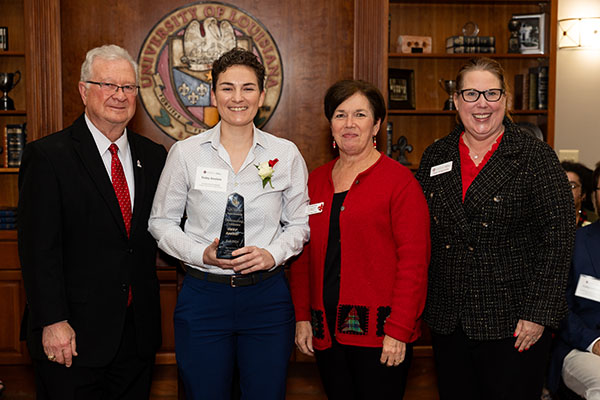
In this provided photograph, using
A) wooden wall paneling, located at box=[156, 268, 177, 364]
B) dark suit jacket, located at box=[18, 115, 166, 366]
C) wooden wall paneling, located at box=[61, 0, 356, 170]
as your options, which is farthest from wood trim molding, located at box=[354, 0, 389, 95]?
dark suit jacket, located at box=[18, 115, 166, 366]

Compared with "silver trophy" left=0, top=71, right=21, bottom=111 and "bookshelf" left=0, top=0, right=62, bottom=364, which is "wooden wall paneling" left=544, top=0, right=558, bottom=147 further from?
"silver trophy" left=0, top=71, right=21, bottom=111

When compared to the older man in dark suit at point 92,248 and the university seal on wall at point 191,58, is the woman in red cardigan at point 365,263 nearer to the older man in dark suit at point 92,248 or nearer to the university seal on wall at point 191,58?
the older man in dark suit at point 92,248

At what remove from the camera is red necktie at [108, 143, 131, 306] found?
2123 mm

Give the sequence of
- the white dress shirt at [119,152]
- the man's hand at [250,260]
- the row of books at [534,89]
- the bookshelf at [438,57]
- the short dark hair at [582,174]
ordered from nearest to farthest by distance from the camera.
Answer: the man's hand at [250,260] < the white dress shirt at [119,152] < the short dark hair at [582,174] < the row of books at [534,89] < the bookshelf at [438,57]

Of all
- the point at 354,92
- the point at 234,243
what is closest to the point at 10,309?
the point at 234,243

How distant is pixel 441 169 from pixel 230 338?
105 cm

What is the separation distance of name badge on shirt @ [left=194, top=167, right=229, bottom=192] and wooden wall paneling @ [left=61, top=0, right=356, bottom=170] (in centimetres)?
240

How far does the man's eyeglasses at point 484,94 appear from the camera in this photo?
2.12 m

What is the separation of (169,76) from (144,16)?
1.58 feet

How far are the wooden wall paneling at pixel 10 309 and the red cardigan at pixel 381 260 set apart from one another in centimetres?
267

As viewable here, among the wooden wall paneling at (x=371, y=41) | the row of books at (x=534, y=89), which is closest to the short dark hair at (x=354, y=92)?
the wooden wall paneling at (x=371, y=41)

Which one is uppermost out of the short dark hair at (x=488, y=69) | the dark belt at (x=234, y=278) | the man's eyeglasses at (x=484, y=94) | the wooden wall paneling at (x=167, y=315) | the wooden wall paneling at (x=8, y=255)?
the short dark hair at (x=488, y=69)

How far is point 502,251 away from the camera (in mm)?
2043

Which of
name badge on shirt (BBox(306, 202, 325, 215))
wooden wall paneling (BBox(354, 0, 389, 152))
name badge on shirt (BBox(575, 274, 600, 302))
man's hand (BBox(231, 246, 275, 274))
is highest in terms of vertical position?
wooden wall paneling (BBox(354, 0, 389, 152))
